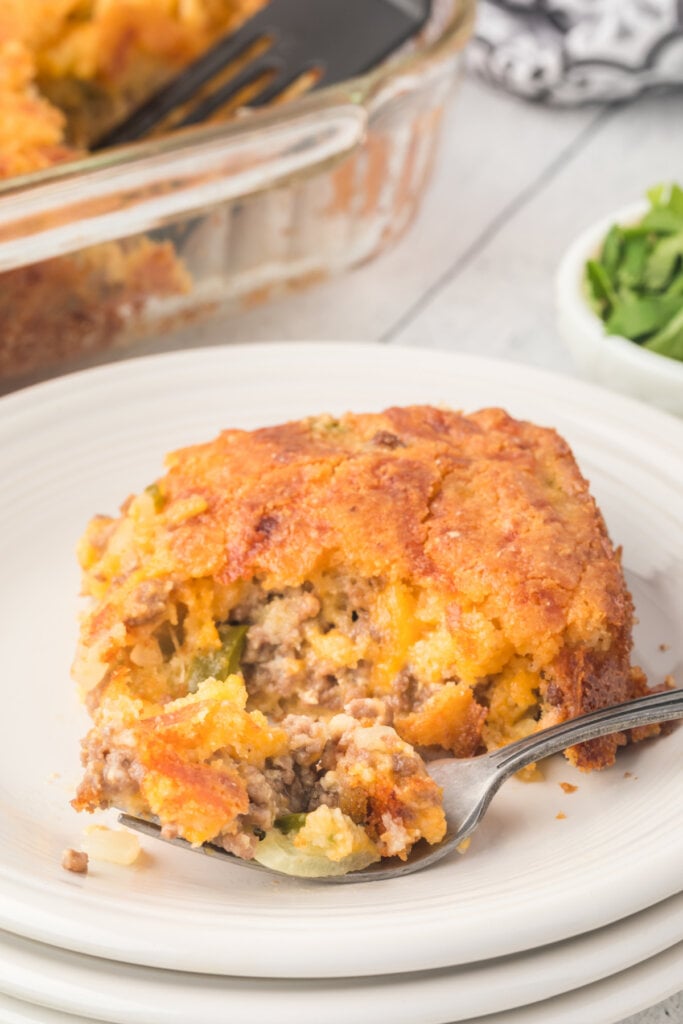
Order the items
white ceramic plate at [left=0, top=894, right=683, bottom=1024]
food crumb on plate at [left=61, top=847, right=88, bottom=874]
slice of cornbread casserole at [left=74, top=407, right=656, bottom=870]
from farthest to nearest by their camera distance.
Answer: slice of cornbread casserole at [left=74, top=407, right=656, bottom=870]
food crumb on plate at [left=61, top=847, right=88, bottom=874]
white ceramic plate at [left=0, top=894, right=683, bottom=1024]

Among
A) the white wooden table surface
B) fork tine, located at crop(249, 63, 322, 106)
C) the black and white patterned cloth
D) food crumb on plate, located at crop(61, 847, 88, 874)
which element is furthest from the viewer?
the black and white patterned cloth

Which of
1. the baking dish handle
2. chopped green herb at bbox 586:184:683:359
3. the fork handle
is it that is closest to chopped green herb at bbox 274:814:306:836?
the fork handle

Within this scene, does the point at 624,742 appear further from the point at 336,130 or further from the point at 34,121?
the point at 34,121

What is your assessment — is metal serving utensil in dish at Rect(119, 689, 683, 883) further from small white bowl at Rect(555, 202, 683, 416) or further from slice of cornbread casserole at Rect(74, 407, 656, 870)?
small white bowl at Rect(555, 202, 683, 416)

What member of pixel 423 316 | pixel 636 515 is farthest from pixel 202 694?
pixel 423 316

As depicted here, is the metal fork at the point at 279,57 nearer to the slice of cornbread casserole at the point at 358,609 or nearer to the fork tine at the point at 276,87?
the fork tine at the point at 276,87

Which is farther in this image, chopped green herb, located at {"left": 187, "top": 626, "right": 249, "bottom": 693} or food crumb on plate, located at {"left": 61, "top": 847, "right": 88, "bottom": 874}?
chopped green herb, located at {"left": 187, "top": 626, "right": 249, "bottom": 693}
